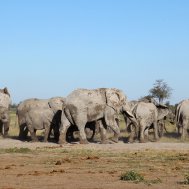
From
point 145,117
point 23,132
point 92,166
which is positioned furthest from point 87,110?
point 92,166

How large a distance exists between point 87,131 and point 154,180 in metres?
16.5

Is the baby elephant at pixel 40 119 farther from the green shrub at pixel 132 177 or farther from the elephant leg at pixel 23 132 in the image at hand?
the green shrub at pixel 132 177

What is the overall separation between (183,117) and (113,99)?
536 cm

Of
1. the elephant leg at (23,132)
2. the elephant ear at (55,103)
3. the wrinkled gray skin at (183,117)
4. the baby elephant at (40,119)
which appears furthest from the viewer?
the wrinkled gray skin at (183,117)

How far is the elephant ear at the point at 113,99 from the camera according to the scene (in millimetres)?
26522

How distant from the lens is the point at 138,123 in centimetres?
2755

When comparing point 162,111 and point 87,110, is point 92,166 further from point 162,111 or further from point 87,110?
point 162,111

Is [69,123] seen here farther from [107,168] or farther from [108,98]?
[107,168]

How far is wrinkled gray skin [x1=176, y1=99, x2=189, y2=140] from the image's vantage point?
98.3 ft

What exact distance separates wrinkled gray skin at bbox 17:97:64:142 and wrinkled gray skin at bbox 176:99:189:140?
20.8 feet

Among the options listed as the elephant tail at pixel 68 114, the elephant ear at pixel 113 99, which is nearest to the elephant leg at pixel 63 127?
the elephant tail at pixel 68 114

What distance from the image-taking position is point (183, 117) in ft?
99.7

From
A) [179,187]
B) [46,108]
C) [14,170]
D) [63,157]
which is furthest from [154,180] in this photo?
[46,108]

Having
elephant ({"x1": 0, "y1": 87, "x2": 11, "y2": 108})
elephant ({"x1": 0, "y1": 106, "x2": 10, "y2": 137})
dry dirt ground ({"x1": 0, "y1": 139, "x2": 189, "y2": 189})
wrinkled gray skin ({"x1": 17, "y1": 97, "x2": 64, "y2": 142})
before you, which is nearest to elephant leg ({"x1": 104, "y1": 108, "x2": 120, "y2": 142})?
dry dirt ground ({"x1": 0, "y1": 139, "x2": 189, "y2": 189})
